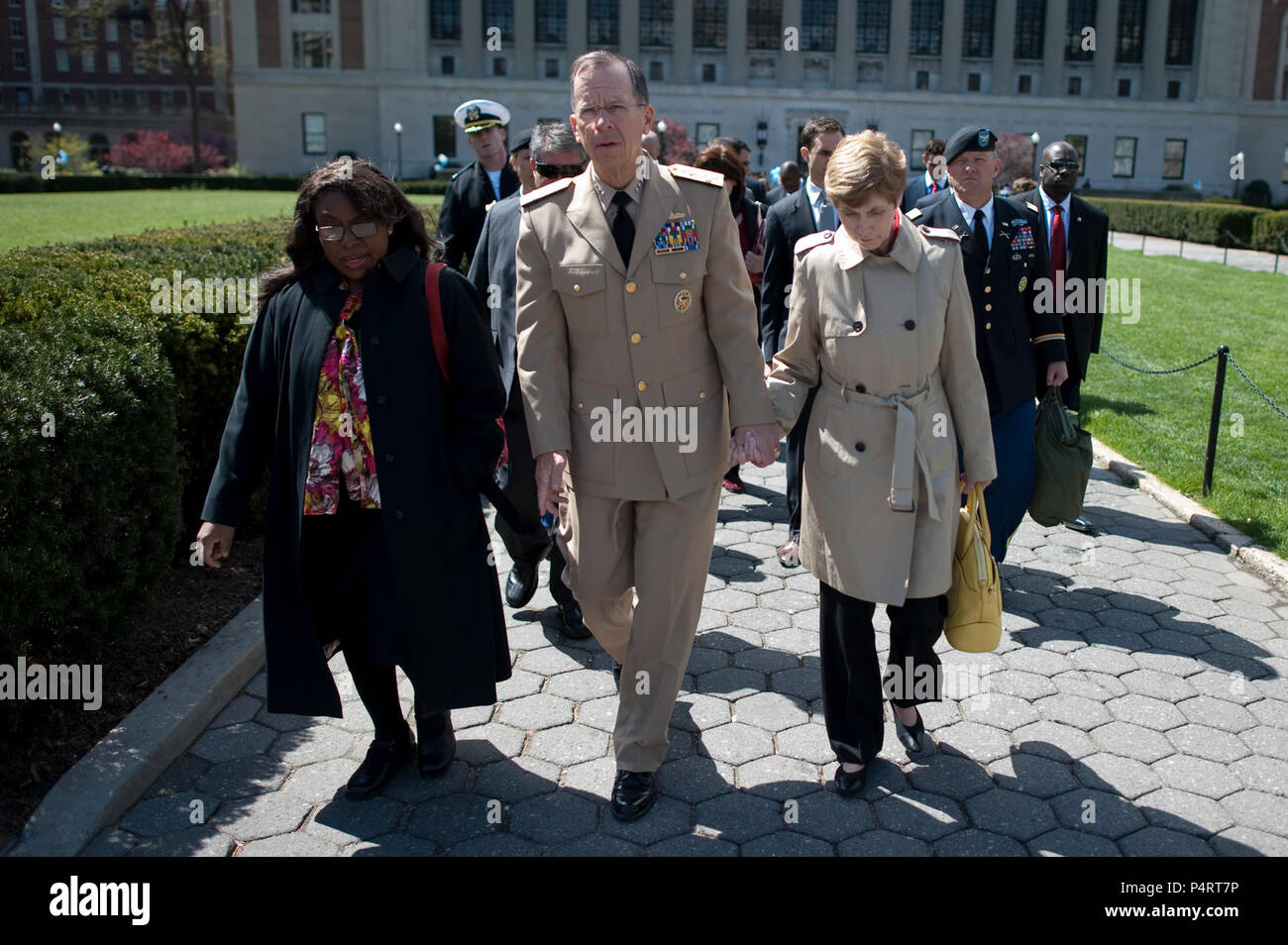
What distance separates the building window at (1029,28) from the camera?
62219 mm

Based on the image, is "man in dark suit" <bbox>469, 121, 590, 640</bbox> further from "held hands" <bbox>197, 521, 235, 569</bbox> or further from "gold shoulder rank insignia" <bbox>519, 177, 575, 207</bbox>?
"held hands" <bbox>197, 521, 235, 569</bbox>

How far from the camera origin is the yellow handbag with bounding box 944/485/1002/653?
375cm

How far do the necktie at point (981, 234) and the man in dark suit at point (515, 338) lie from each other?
185 centimetres

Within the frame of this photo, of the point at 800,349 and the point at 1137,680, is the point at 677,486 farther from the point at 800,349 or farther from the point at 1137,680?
A: the point at 1137,680

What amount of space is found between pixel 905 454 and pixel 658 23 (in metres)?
63.2

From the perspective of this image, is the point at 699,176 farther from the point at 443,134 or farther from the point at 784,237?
the point at 443,134

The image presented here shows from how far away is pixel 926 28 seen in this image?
62094 millimetres

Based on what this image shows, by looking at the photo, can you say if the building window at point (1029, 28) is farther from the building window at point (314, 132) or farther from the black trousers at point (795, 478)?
the black trousers at point (795, 478)

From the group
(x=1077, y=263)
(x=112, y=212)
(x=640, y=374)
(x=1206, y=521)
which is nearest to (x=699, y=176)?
(x=640, y=374)

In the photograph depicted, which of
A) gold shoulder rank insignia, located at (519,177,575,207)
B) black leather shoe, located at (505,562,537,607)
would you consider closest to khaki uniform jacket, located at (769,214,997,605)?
gold shoulder rank insignia, located at (519,177,575,207)

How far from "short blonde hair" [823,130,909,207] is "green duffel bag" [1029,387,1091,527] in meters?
1.95

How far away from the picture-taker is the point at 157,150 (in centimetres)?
5600

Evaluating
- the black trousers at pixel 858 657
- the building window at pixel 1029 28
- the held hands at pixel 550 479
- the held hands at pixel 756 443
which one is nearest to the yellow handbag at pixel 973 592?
the black trousers at pixel 858 657
